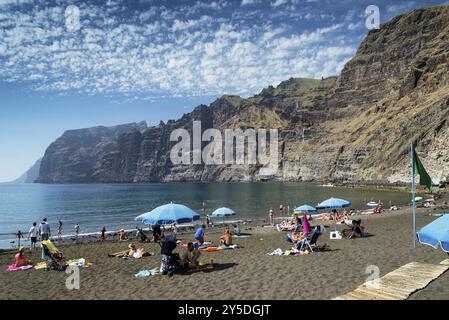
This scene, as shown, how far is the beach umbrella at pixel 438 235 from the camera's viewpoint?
9553 millimetres

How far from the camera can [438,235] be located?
32.1 ft

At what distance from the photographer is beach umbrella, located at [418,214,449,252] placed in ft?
31.3

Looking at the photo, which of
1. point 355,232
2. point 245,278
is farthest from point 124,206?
point 245,278

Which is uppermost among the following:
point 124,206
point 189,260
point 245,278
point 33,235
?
point 189,260

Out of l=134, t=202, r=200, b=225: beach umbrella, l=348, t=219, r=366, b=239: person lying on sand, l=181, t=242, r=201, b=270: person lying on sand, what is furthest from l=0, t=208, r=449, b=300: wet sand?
l=348, t=219, r=366, b=239: person lying on sand

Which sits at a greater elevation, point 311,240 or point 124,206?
point 311,240

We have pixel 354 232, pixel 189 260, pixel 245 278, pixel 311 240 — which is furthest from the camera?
pixel 354 232

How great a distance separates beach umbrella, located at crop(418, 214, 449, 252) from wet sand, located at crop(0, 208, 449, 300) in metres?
1.28

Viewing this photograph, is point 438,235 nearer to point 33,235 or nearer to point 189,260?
point 189,260

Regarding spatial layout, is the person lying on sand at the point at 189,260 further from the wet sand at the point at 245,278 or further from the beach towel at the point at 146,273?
the beach towel at the point at 146,273

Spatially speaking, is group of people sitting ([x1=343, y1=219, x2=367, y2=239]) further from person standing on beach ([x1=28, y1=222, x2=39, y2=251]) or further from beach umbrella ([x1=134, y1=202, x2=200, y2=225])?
person standing on beach ([x1=28, y1=222, x2=39, y2=251])

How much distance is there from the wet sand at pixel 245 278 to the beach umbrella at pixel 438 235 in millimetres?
1275

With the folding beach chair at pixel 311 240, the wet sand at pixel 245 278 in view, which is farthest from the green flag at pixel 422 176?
the folding beach chair at pixel 311 240

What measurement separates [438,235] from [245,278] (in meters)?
6.30
